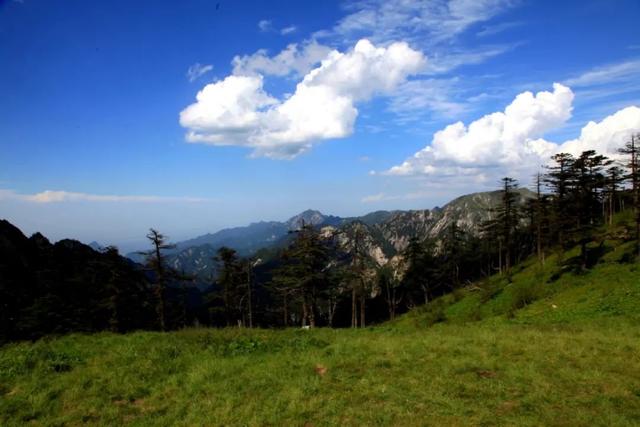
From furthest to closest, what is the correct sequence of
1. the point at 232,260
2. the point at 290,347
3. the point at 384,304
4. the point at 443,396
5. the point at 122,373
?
the point at 384,304
the point at 232,260
the point at 290,347
the point at 122,373
the point at 443,396

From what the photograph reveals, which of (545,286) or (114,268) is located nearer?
(114,268)

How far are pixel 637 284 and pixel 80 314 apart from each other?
4875cm

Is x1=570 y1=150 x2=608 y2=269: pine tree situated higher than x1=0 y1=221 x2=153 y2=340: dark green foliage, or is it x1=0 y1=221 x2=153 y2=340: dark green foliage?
x1=570 y1=150 x2=608 y2=269: pine tree

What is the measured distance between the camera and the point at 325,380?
10961 millimetres

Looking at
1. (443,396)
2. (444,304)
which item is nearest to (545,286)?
(444,304)

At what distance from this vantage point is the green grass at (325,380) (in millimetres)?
8844

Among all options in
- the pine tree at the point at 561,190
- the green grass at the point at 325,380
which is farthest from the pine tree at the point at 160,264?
the pine tree at the point at 561,190

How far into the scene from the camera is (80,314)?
3969 cm

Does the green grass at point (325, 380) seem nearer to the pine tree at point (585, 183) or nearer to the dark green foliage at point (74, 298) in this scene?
the dark green foliage at point (74, 298)

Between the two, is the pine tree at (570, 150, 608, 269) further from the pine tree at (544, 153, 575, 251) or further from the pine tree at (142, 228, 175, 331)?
the pine tree at (142, 228, 175, 331)

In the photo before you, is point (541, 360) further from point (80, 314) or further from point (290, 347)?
point (80, 314)

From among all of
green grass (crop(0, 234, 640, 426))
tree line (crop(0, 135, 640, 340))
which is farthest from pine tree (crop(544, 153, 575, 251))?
green grass (crop(0, 234, 640, 426))

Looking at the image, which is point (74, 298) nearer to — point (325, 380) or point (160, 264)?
point (160, 264)

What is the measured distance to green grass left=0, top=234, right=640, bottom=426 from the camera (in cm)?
884
